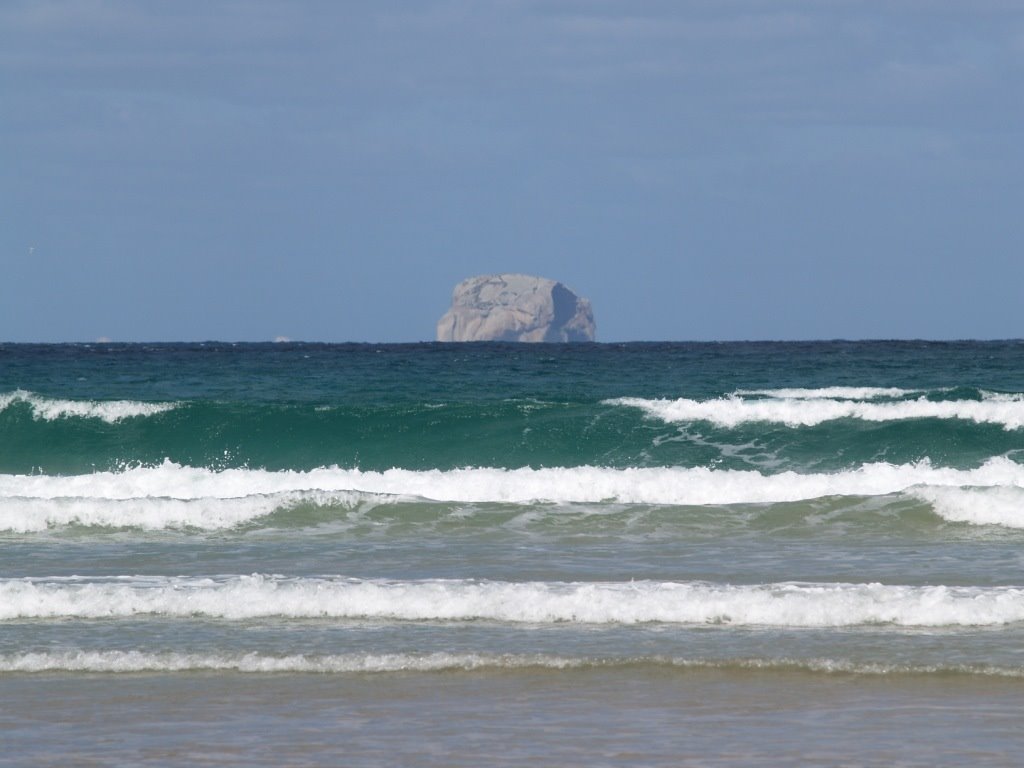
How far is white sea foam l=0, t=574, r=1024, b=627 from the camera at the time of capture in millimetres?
7965

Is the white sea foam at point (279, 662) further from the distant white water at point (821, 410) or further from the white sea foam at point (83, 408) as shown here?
the white sea foam at point (83, 408)

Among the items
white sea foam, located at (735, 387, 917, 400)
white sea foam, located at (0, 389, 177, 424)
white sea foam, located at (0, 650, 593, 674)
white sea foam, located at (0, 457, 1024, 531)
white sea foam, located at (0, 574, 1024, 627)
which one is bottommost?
white sea foam, located at (0, 650, 593, 674)

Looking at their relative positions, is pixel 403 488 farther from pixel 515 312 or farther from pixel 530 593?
pixel 515 312

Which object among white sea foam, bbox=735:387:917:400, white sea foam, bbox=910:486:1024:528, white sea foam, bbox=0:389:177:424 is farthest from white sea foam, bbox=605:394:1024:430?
white sea foam, bbox=0:389:177:424

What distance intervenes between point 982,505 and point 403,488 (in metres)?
7.70

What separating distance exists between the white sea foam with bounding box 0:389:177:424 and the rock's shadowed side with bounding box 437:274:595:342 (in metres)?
98.9

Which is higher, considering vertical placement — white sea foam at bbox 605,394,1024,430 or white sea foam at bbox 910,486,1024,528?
white sea foam at bbox 605,394,1024,430

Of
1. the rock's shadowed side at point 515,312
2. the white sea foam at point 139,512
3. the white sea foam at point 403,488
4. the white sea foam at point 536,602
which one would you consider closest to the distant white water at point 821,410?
the white sea foam at point 403,488

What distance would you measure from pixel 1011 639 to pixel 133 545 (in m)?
8.00

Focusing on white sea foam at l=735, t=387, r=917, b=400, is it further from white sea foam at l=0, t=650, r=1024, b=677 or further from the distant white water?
white sea foam at l=0, t=650, r=1024, b=677

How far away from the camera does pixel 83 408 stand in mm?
23469

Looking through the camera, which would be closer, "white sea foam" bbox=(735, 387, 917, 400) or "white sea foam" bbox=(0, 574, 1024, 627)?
"white sea foam" bbox=(0, 574, 1024, 627)

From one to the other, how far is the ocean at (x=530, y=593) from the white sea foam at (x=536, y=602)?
2 cm

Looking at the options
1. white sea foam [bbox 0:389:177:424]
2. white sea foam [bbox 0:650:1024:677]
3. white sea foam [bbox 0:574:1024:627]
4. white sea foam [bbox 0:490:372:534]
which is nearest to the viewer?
white sea foam [bbox 0:650:1024:677]
